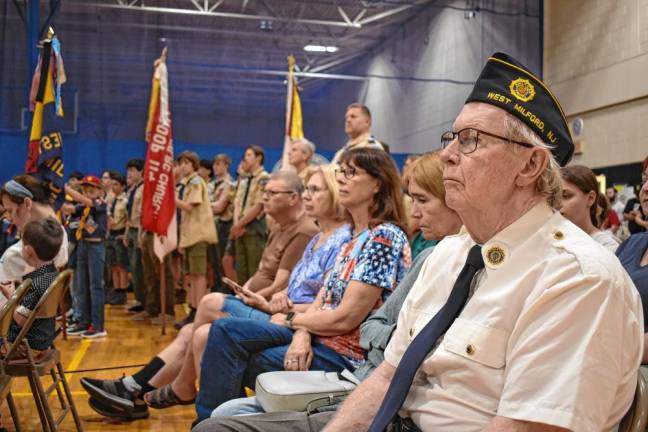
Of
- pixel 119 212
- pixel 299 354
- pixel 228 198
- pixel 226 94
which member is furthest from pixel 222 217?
pixel 299 354

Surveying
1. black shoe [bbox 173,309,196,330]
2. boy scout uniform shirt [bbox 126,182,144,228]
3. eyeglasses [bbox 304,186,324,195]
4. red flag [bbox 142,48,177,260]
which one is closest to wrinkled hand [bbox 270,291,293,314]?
eyeglasses [bbox 304,186,324,195]

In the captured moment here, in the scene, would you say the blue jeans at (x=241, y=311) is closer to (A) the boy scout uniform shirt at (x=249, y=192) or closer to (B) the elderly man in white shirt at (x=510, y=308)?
(B) the elderly man in white shirt at (x=510, y=308)

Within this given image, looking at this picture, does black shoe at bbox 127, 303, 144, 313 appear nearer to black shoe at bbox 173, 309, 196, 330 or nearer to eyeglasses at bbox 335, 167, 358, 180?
black shoe at bbox 173, 309, 196, 330

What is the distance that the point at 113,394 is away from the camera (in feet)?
10.8

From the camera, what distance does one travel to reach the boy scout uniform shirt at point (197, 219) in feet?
21.4

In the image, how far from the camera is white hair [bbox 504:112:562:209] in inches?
51.9

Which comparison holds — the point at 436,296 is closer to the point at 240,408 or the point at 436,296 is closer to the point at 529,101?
the point at 529,101

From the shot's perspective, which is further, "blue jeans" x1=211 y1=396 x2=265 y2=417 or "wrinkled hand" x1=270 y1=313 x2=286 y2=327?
"wrinkled hand" x1=270 y1=313 x2=286 y2=327

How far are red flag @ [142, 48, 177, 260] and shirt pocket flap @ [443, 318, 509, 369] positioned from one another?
15.8 ft

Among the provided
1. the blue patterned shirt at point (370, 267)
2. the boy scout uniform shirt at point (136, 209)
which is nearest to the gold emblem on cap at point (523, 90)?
the blue patterned shirt at point (370, 267)

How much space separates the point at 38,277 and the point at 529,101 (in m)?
2.57

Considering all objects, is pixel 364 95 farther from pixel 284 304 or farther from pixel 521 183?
pixel 521 183

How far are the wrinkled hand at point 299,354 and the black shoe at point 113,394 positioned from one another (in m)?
1.22

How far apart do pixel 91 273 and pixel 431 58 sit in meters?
5.66
